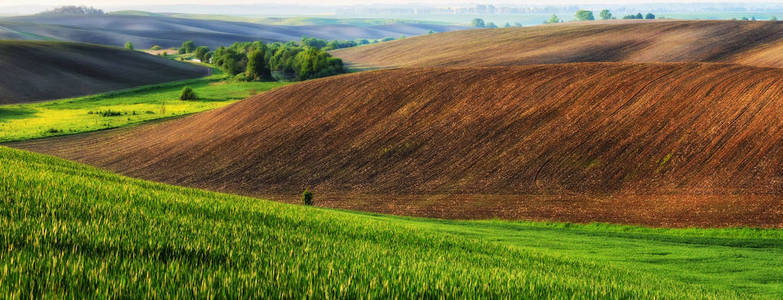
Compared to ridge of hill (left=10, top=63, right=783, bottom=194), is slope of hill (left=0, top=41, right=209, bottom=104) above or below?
below

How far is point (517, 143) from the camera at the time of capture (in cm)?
4638

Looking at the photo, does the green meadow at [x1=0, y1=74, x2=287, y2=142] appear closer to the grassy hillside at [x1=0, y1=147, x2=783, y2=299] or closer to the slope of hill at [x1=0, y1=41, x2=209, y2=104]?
the slope of hill at [x1=0, y1=41, x2=209, y2=104]

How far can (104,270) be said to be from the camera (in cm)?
674

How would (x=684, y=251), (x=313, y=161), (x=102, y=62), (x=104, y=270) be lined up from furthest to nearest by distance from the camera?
(x=102, y=62), (x=313, y=161), (x=684, y=251), (x=104, y=270)

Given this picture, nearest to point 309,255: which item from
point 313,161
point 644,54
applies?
point 313,161

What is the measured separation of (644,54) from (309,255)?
118 m

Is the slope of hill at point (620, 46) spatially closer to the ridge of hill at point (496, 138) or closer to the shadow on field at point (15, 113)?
the ridge of hill at point (496, 138)

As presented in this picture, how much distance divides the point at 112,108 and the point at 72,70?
4752cm

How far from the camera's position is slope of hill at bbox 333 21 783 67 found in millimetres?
111062

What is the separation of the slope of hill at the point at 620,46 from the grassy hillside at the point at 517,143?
5179cm

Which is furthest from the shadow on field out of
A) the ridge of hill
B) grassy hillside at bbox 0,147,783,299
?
grassy hillside at bbox 0,147,783,299

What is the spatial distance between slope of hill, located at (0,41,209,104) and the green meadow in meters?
6.84

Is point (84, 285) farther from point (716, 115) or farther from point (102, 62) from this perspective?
point (102, 62)

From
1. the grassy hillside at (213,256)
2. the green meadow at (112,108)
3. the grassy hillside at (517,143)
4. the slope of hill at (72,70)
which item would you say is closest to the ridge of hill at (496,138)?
the grassy hillside at (517,143)
